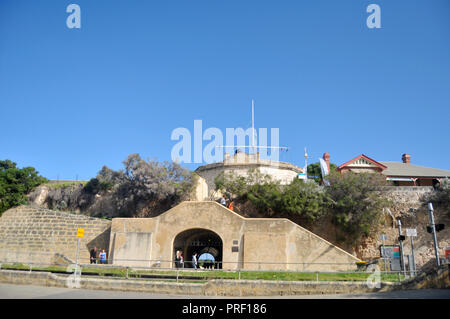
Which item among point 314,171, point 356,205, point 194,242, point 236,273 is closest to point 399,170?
point 314,171

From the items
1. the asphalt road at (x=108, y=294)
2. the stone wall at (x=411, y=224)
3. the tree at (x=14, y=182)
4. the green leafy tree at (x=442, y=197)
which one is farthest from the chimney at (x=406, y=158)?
the tree at (x=14, y=182)

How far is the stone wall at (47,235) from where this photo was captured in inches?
1016

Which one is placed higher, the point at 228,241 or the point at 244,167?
the point at 244,167

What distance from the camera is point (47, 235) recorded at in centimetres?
2672

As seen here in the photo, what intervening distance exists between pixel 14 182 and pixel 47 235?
9470 mm

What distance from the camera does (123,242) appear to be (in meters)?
23.1

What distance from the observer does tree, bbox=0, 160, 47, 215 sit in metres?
30.2

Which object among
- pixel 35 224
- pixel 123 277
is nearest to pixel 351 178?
pixel 123 277

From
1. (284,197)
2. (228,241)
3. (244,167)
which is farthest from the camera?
(244,167)

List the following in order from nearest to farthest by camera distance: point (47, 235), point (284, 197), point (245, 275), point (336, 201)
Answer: point (245, 275)
point (284, 197)
point (336, 201)
point (47, 235)

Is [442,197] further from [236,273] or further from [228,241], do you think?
[236,273]

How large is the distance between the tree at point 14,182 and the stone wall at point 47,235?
220 centimetres
